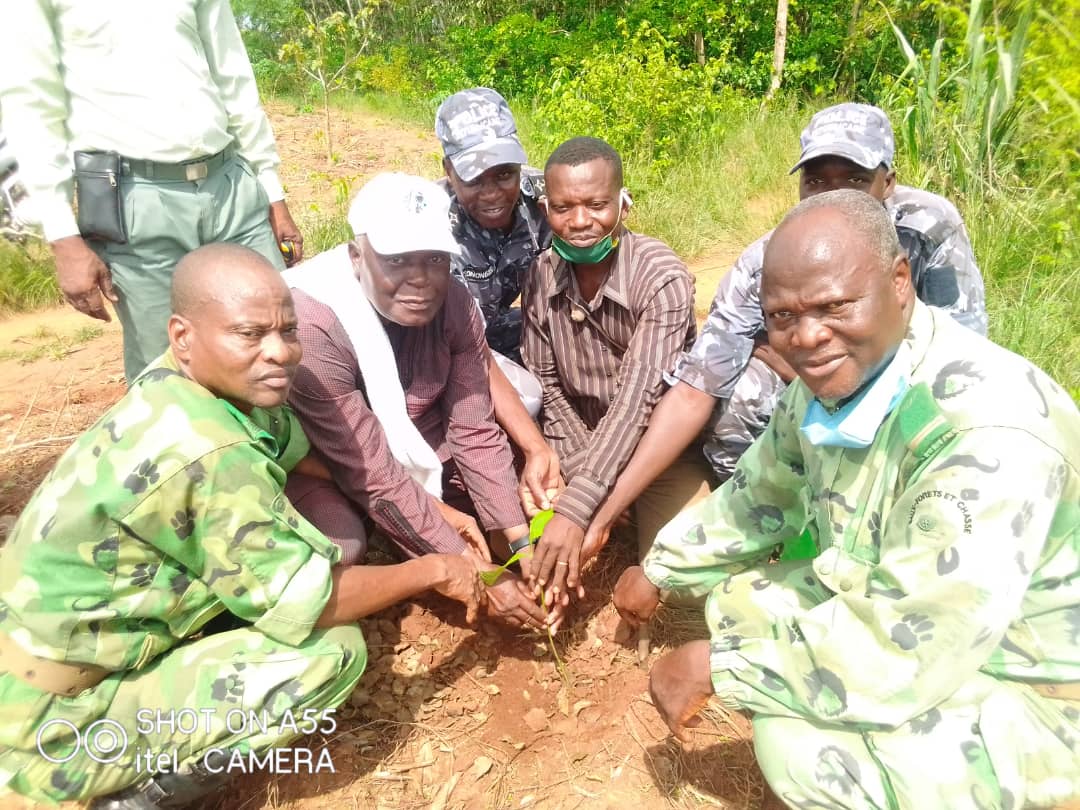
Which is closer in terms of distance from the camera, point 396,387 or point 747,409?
point 396,387

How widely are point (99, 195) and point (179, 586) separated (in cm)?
163

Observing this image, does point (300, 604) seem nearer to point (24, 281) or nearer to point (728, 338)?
point (728, 338)

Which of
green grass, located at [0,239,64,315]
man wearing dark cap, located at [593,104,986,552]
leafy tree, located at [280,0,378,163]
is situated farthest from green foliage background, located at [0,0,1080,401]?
man wearing dark cap, located at [593,104,986,552]

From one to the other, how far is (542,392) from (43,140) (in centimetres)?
208

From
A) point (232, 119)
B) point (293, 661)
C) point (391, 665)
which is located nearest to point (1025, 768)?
point (293, 661)

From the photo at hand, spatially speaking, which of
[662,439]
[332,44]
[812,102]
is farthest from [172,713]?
[332,44]

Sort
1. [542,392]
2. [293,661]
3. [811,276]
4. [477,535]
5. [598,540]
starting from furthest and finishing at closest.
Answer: [542,392] < [477,535] < [598,540] < [293,661] < [811,276]

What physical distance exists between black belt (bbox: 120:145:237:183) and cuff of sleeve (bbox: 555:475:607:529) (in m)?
1.87

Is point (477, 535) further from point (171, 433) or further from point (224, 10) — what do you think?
point (224, 10)

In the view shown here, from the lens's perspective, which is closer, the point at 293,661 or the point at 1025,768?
the point at 1025,768

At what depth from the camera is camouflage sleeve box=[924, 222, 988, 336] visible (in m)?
2.75

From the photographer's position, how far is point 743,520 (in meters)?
2.15

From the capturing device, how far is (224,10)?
313cm

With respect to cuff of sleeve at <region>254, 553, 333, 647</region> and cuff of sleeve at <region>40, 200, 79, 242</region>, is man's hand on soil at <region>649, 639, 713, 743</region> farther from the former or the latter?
cuff of sleeve at <region>40, 200, 79, 242</region>
